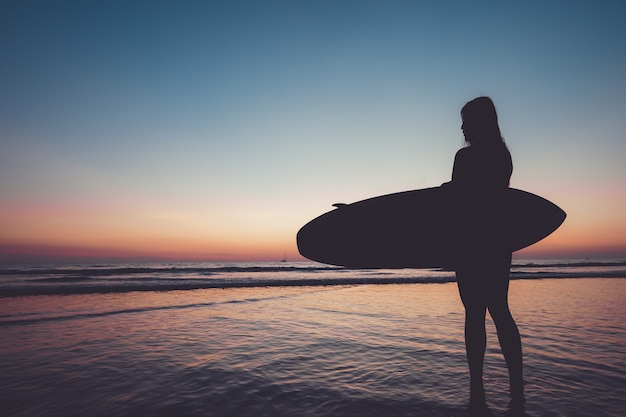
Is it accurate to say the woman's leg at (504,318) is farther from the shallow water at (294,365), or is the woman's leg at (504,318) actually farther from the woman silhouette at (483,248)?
the shallow water at (294,365)

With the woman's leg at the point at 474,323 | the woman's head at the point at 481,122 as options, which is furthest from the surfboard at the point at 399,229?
the woman's head at the point at 481,122

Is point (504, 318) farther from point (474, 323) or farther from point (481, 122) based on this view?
point (481, 122)

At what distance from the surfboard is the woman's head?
92cm

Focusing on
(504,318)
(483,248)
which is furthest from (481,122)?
(504,318)

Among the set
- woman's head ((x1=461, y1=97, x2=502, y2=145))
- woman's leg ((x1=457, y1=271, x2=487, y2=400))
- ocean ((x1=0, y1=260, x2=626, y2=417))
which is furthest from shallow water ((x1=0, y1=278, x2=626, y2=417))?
woman's head ((x1=461, y1=97, x2=502, y2=145))

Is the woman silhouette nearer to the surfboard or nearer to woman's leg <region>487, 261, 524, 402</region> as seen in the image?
woman's leg <region>487, 261, 524, 402</region>

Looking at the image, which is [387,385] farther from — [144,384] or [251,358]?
[144,384]

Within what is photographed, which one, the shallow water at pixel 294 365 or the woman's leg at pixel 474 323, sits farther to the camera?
the shallow water at pixel 294 365

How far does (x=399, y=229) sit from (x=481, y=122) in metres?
1.64

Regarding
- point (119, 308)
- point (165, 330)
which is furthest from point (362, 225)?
point (119, 308)

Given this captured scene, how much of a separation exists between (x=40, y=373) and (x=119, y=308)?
4.98 meters

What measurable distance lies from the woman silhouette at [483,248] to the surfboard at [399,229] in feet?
2.69

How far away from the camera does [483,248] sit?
224cm

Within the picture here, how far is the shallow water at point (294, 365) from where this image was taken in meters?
2.46
